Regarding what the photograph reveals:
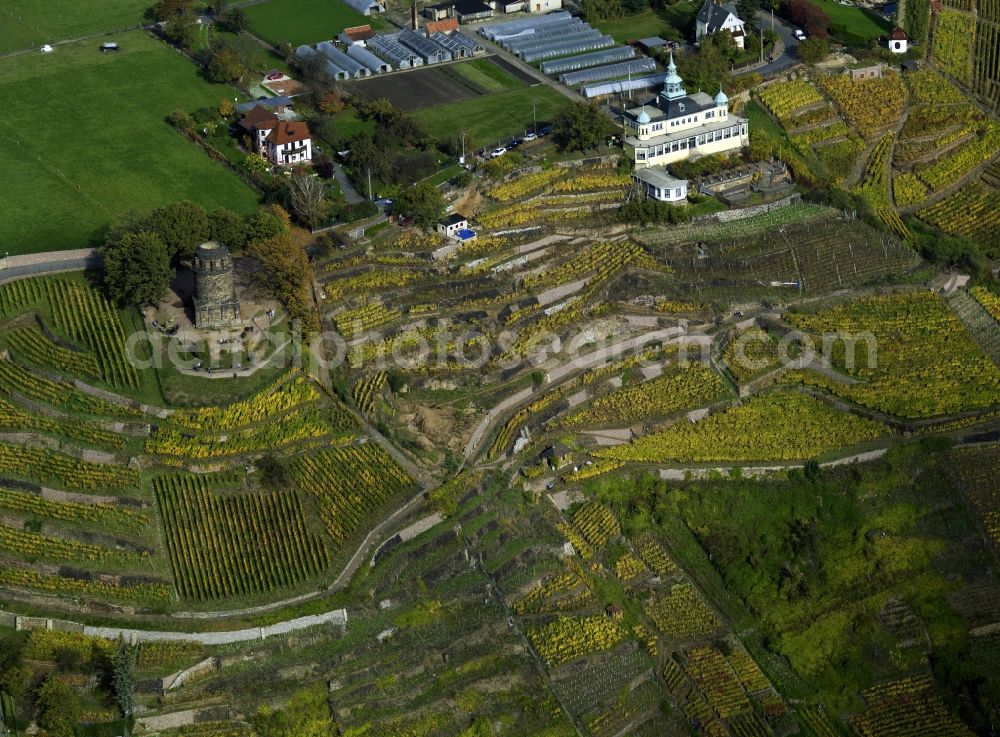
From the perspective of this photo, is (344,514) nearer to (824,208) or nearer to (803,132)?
(824,208)

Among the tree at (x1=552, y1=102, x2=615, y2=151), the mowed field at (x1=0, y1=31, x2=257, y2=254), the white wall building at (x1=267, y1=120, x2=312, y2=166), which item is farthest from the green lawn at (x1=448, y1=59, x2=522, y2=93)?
the mowed field at (x1=0, y1=31, x2=257, y2=254)

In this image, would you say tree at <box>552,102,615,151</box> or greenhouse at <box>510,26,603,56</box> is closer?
tree at <box>552,102,615,151</box>

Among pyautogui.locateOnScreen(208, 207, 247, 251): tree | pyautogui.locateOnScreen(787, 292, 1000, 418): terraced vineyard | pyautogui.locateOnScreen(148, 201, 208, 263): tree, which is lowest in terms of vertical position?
pyautogui.locateOnScreen(787, 292, 1000, 418): terraced vineyard

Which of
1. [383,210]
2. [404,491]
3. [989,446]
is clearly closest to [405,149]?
[383,210]

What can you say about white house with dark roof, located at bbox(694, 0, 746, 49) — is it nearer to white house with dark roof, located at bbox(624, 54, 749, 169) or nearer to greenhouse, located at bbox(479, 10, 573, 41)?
greenhouse, located at bbox(479, 10, 573, 41)

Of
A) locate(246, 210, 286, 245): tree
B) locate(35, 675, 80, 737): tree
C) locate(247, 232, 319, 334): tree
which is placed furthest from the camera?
locate(246, 210, 286, 245): tree

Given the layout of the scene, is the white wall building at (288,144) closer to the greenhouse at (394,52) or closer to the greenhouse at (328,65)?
the greenhouse at (328,65)

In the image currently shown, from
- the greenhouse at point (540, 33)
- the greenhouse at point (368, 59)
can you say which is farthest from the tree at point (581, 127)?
the greenhouse at point (368, 59)
